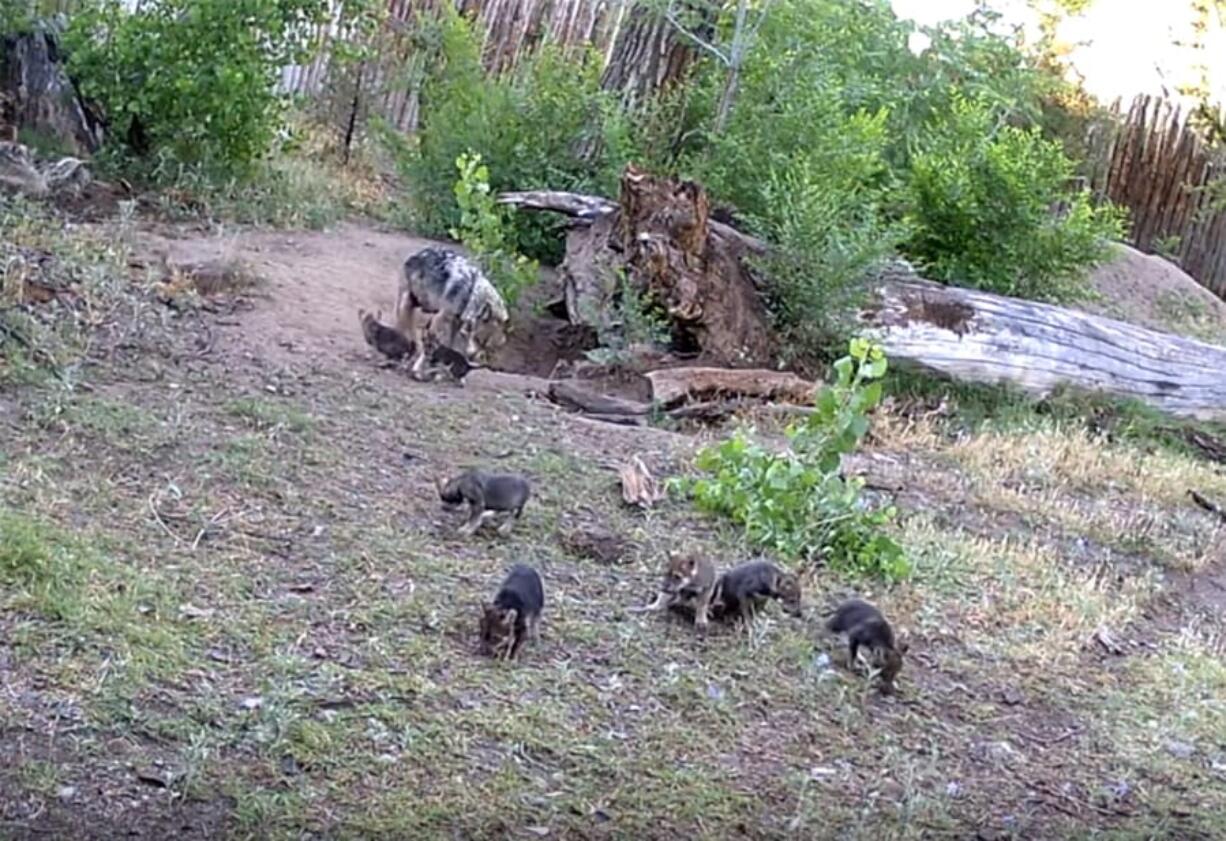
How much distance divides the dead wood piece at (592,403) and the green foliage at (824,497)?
1822mm

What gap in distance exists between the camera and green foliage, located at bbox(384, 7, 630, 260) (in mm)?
10852

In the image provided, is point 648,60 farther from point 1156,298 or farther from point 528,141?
point 1156,298

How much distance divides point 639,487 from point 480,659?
6.24 feet

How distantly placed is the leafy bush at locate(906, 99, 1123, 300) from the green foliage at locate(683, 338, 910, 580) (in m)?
4.49

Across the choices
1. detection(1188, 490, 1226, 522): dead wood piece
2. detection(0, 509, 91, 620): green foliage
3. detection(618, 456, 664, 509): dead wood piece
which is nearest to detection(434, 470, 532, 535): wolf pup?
detection(618, 456, 664, 509): dead wood piece

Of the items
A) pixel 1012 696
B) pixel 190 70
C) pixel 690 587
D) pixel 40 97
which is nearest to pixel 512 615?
pixel 690 587

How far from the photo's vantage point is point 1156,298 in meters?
14.7

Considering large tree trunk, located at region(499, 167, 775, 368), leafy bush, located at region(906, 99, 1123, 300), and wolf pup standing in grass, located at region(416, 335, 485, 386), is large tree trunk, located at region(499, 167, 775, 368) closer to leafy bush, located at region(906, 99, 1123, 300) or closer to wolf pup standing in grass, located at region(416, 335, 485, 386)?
wolf pup standing in grass, located at region(416, 335, 485, 386)

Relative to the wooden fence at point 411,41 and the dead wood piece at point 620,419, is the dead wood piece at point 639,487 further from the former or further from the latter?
the wooden fence at point 411,41

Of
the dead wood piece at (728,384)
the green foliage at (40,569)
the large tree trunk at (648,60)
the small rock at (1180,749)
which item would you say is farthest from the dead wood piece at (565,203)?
the small rock at (1180,749)

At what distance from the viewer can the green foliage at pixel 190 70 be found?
10133 mm

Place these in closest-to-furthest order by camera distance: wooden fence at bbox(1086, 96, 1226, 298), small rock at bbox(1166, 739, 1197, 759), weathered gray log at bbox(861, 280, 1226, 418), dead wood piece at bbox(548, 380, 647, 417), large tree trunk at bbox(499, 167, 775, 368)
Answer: small rock at bbox(1166, 739, 1197, 759) < dead wood piece at bbox(548, 380, 647, 417) < large tree trunk at bbox(499, 167, 775, 368) < weathered gray log at bbox(861, 280, 1226, 418) < wooden fence at bbox(1086, 96, 1226, 298)

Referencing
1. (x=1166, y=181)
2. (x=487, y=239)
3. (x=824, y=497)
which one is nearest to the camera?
(x=824, y=497)

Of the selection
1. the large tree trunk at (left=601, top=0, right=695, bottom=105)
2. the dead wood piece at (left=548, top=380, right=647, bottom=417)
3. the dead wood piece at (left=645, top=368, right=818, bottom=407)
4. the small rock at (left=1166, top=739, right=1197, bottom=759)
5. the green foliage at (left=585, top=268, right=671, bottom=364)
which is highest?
the large tree trunk at (left=601, top=0, right=695, bottom=105)
